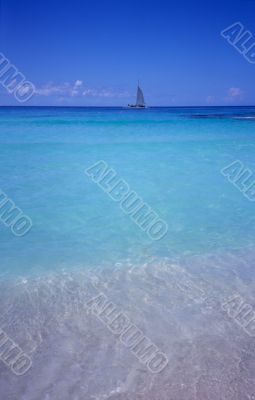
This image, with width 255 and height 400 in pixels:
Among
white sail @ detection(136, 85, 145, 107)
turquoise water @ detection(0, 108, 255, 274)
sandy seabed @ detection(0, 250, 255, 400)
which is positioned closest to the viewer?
sandy seabed @ detection(0, 250, 255, 400)

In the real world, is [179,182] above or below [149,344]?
above

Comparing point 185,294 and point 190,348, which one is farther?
point 185,294

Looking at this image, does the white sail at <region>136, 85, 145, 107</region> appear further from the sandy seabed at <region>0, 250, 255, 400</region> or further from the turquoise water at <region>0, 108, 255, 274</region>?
the sandy seabed at <region>0, 250, 255, 400</region>

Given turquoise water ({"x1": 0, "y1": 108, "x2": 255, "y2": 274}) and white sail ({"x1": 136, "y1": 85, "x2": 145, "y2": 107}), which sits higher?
white sail ({"x1": 136, "y1": 85, "x2": 145, "y2": 107})

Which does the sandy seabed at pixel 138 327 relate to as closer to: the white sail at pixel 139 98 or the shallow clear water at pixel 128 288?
the shallow clear water at pixel 128 288

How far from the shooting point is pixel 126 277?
185 inches

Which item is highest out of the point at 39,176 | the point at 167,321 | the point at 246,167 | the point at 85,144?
the point at 85,144

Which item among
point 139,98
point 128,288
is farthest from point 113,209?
point 139,98

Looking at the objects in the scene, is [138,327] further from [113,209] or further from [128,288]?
[113,209]

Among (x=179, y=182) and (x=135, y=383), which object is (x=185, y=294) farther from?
(x=179, y=182)

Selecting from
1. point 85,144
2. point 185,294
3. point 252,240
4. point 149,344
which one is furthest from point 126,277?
point 85,144

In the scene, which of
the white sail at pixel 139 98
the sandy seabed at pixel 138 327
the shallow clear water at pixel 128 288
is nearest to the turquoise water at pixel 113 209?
the shallow clear water at pixel 128 288

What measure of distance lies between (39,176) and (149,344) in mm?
8726

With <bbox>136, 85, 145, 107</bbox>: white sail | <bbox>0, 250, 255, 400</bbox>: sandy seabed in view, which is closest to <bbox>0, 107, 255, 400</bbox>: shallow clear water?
<bbox>0, 250, 255, 400</bbox>: sandy seabed
